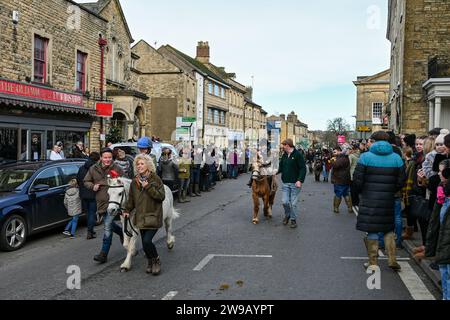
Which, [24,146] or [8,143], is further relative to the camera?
[24,146]

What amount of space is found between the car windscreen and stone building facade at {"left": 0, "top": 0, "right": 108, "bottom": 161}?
685cm

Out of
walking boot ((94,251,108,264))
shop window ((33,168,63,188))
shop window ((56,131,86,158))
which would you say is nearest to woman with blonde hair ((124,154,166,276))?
walking boot ((94,251,108,264))

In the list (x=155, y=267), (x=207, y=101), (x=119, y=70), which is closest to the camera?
(x=155, y=267)

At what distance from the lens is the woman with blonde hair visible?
21.2 feet

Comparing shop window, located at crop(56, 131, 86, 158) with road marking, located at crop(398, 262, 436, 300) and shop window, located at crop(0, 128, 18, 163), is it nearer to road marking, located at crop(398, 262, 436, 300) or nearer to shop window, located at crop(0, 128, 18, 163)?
shop window, located at crop(0, 128, 18, 163)

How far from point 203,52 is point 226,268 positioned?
184 ft

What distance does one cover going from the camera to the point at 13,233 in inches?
332

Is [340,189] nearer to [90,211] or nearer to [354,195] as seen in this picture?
[354,195]

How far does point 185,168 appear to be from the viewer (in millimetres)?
15688

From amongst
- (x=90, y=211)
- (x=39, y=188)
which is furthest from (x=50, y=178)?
(x=90, y=211)

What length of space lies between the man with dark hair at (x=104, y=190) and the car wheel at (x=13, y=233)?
57.7 inches

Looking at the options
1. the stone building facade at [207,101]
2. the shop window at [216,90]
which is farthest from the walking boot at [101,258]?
the shop window at [216,90]
